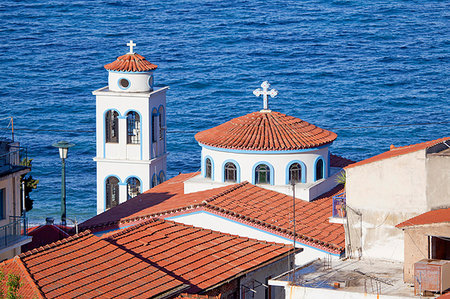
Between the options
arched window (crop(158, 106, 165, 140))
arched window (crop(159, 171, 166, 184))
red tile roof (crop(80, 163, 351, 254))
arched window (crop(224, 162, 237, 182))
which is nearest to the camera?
red tile roof (crop(80, 163, 351, 254))

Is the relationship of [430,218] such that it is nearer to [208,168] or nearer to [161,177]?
→ [208,168]

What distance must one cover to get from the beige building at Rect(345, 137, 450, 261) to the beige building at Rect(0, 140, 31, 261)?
13.2 meters

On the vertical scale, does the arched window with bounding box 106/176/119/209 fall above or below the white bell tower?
below

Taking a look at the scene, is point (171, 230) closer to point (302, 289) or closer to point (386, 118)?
point (302, 289)

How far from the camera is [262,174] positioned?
56.8 m

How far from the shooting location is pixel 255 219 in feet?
169

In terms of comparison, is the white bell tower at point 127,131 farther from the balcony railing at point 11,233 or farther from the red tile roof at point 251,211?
the balcony railing at point 11,233

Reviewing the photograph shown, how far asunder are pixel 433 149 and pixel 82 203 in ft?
221

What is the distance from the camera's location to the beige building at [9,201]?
49.5 metres

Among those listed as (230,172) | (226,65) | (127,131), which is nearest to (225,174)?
(230,172)

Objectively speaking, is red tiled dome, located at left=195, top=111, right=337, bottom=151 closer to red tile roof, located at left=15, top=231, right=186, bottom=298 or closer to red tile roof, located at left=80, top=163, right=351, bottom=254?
red tile roof, located at left=80, top=163, right=351, bottom=254

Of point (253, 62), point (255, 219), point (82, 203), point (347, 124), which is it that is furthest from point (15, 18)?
point (255, 219)

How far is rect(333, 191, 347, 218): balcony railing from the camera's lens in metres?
48.7

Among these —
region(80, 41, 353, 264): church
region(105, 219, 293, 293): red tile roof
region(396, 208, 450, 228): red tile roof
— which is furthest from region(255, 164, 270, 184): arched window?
region(396, 208, 450, 228): red tile roof
